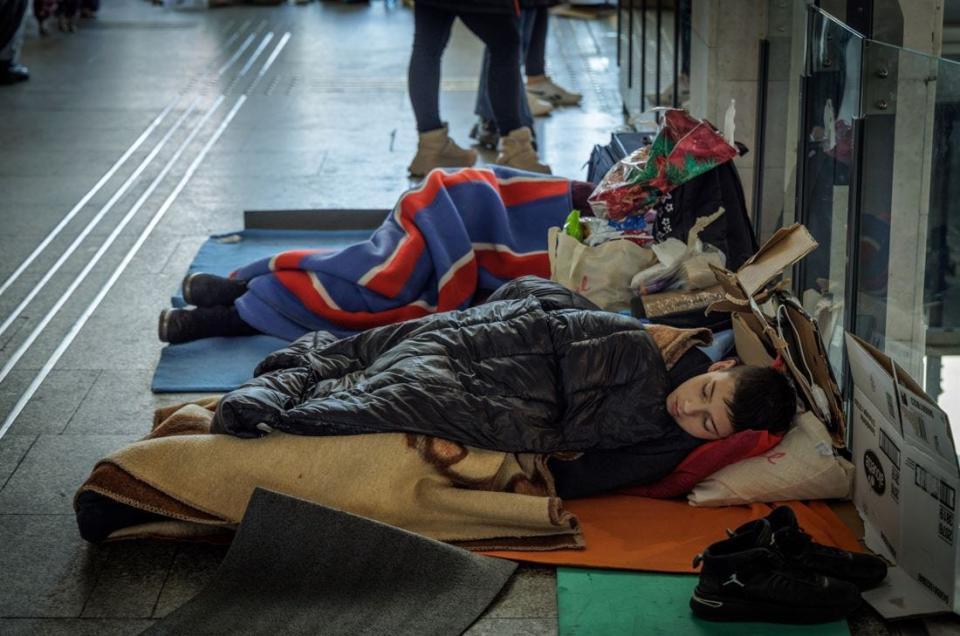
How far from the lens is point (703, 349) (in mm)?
3756

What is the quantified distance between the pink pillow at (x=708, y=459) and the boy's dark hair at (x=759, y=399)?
26mm

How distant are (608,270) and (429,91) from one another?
241 cm

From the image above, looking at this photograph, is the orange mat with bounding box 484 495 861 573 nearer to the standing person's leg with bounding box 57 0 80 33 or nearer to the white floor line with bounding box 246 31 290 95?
the white floor line with bounding box 246 31 290 95

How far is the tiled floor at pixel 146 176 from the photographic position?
307cm

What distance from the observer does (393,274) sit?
4.38m

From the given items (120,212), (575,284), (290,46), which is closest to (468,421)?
(575,284)

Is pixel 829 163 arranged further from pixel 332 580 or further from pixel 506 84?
pixel 506 84

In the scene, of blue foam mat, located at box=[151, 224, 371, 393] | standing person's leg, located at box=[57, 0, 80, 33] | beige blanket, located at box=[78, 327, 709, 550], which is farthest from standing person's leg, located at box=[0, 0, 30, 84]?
beige blanket, located at box=[78, 327, 709, 550]

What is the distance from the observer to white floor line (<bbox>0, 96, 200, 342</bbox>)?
4734mm

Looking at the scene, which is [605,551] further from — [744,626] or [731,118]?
[731,118]

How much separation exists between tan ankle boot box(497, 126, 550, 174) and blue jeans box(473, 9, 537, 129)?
0.30 ft

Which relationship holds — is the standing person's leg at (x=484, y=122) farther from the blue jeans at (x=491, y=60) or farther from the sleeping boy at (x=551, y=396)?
the sleeping boy at (x=551, y=396)

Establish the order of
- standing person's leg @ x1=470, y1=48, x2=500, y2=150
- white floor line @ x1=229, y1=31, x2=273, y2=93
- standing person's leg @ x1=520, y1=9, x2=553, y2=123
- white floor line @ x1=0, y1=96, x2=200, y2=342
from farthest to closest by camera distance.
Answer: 1. white floor line @ x1=229, y1=31, x2=273, y2=93
2. standing person's leg @ x1=520, y1=9, x2=553, y2=123
3. standing person's leg @ x1=470, y1=48, x2=500, y2=150
4. white floor line @ x1=0, y1=96, x2=200, y2=342

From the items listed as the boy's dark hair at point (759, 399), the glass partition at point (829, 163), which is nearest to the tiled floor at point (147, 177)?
the boy's dark hair at point (759, 399)
